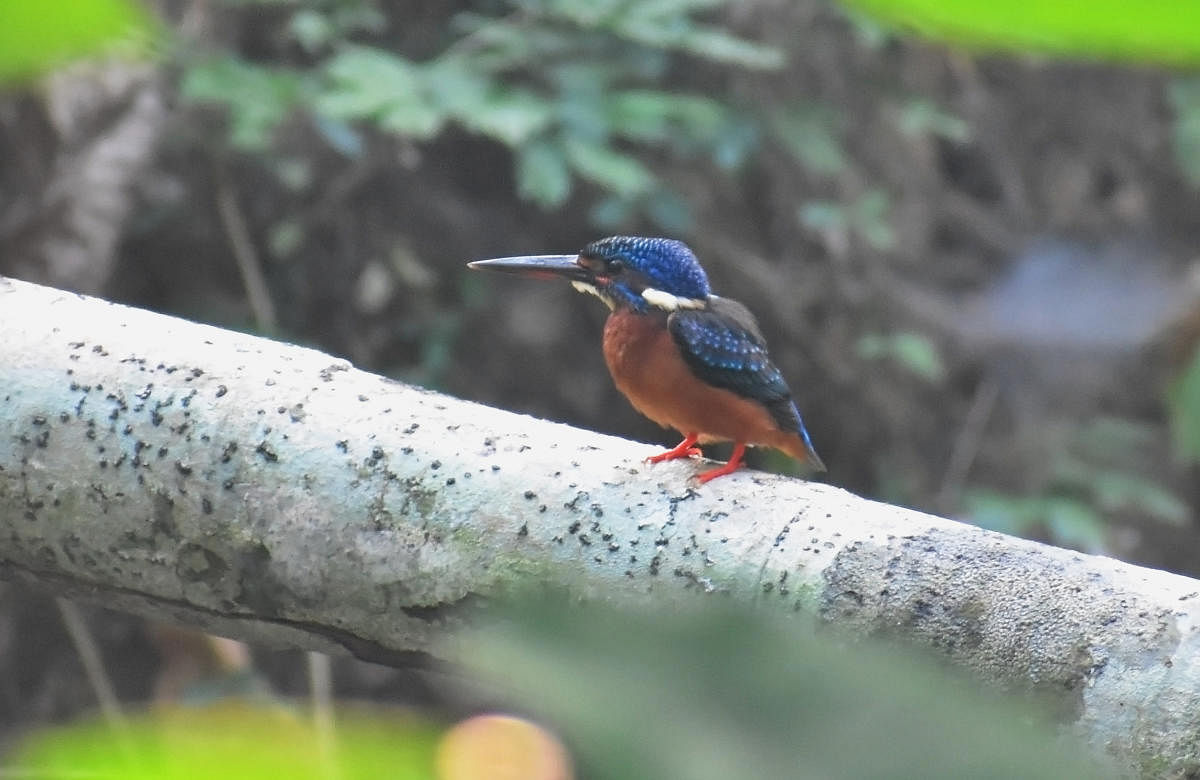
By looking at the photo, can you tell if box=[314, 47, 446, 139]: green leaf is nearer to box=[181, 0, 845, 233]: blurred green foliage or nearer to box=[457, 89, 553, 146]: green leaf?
box=[181, 0, 845, 233]: blurred green foliage

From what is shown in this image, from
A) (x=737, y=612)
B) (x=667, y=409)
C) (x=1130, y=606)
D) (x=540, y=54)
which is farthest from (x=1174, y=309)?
(x=737, y=612)

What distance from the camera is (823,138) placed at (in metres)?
3.82

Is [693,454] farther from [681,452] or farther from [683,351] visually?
[683,351]

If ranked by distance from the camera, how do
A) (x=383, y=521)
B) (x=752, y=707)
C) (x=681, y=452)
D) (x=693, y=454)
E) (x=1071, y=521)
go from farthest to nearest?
(x=1071, y=521) < (x=693, y=454) < (x=681, y=452) < (x=383, y=521) < (x=752, y=707)

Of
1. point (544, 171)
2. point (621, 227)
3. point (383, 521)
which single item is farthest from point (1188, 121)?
point (383, 521)

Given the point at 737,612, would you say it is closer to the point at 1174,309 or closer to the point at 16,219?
the point at 16,219

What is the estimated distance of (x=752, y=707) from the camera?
295 mm

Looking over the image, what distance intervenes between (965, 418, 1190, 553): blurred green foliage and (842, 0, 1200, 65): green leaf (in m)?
Result: 3.40

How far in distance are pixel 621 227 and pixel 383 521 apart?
244cm

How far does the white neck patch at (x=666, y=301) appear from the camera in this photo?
260 cm

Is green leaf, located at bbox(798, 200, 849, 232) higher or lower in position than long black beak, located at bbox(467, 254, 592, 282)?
higher

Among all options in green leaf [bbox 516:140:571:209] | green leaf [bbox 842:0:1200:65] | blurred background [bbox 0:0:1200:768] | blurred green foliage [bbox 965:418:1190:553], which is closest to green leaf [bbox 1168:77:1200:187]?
blurred background [bbox 0:0:1200:768]

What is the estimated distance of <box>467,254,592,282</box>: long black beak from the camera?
8.34 feet

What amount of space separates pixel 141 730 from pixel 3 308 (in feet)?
6.06
